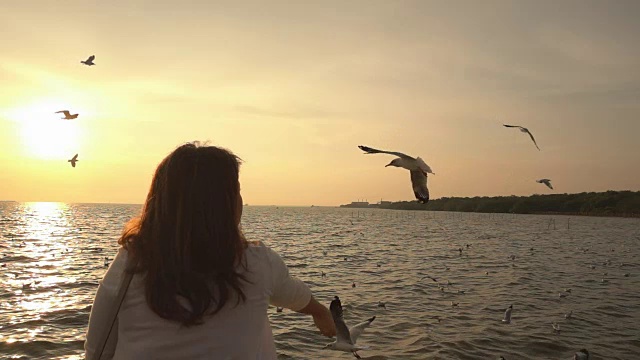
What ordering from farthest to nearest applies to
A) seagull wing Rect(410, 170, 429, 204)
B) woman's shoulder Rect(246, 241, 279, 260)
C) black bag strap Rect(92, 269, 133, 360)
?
seagull wing Rect(410, 170, 429, 204) → woman's shoulder Rect(246, 241, 279, 260) → black bag strap Rect(92, 269, 133, 360)

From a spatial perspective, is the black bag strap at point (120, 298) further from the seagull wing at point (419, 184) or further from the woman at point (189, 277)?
the seagull wing at point (419, 184)

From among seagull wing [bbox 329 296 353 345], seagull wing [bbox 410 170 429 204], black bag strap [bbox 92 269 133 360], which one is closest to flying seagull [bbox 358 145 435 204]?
seagull wing [bbox 410 170 429 204]

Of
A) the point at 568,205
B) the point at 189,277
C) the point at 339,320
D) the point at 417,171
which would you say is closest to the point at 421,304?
the point at 417,171

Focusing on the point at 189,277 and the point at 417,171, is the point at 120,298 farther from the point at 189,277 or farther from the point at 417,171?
the point at 417,171

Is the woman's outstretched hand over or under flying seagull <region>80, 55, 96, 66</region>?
under

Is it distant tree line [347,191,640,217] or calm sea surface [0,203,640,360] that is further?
distant tree line [347,191,640,217]

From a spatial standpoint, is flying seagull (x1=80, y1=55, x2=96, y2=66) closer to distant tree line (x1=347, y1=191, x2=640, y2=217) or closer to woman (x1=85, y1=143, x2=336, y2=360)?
woman (x1=85, y1=143, x2=336, y2=360)

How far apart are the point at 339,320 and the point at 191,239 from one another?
1.58 metres

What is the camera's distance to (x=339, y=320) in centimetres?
355

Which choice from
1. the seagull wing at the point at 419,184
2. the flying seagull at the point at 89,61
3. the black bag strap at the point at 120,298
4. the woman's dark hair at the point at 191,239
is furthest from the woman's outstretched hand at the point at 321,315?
the flying seagull at the point at 89,61

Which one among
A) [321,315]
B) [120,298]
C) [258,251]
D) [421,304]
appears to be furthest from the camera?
[421,304]

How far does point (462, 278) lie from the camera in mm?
20281

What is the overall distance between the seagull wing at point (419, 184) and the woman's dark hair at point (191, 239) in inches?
196

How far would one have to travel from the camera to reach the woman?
2252mm
